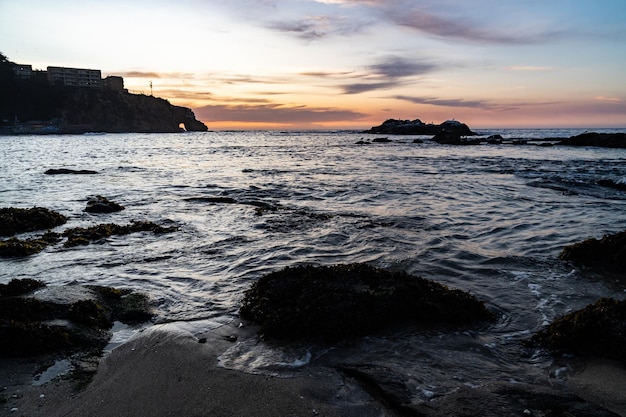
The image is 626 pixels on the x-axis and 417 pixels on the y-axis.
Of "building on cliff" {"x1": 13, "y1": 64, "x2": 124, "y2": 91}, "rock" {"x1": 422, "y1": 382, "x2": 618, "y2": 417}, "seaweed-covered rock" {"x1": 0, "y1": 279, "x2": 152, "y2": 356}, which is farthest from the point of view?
"building on cliff" {"x1": 13, "y1": 64, "x2": 124, "y2": 91}

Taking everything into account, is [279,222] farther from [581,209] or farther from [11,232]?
[581,209]

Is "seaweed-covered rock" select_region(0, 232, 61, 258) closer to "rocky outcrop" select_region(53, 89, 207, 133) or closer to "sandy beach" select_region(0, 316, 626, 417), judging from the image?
"sandy beach" select_region(0, 316, 626, 417)

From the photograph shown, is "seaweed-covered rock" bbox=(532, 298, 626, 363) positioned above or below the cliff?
below

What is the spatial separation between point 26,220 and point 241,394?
9.49m

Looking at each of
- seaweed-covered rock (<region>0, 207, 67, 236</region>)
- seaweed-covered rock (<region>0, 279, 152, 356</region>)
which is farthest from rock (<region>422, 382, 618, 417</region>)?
seaweed-covered rock (<region>0, 207, 67, 236</region>)

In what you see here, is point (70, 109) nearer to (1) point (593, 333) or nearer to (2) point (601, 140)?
(2) point (601, 140)

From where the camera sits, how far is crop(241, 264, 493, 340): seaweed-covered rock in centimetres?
451

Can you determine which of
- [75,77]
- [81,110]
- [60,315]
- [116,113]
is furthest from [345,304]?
[75,77]

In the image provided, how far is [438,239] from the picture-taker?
8742 millimetres

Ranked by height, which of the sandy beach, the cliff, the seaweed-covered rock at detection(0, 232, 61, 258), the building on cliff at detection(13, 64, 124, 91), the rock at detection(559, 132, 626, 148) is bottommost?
the sandy beach

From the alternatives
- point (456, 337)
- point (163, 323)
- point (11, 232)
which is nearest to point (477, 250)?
point (456, 337)

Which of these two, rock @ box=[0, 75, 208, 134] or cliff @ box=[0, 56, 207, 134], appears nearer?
cliff @ box=[0, 56, 207, 134]

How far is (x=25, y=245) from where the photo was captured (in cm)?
776

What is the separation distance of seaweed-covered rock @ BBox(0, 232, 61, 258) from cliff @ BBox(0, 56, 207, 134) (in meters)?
136
